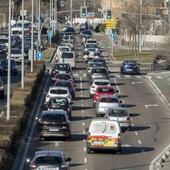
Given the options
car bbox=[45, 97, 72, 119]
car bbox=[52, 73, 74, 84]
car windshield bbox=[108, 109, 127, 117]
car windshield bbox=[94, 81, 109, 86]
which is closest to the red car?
car windshield bbox=[94, 81, 109, 86]

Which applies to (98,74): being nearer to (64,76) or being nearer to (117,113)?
(64,76)

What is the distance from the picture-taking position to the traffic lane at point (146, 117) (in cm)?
4191

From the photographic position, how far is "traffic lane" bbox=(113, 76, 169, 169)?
41.9 m

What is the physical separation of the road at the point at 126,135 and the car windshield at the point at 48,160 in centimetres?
397

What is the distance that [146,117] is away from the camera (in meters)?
53.5

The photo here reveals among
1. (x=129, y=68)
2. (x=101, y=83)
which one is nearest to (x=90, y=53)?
(x=129, y=68)

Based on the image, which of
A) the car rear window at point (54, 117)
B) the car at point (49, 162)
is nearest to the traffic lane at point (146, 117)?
the car rear window at point (54, 117)

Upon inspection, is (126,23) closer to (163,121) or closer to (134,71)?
(134,71)

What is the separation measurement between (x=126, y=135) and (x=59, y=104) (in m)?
6.04

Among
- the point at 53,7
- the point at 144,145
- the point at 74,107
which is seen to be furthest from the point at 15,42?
the point at 144,145

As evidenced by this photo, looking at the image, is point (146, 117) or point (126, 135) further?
point (146, 117)

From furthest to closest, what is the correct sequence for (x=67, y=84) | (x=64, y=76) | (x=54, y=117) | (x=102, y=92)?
(x=64, y=76) → (x=67, y=84) → (x=102, y=92) → (x=54, y=117)

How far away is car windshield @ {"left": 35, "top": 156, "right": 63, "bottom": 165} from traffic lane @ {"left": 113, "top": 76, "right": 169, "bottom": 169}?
→ 304 inches

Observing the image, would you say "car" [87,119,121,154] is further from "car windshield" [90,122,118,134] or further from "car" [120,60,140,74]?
"car" [120,60,140,74]
